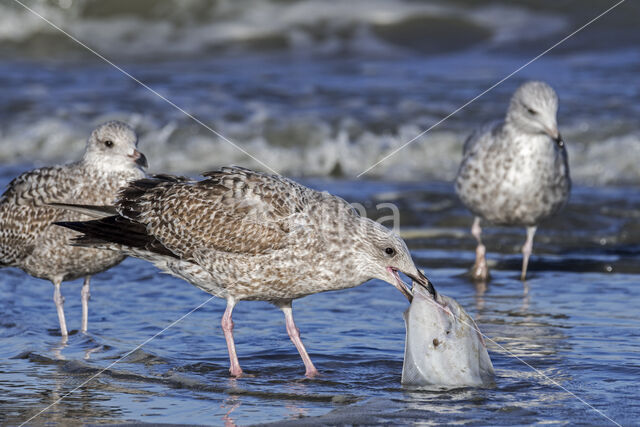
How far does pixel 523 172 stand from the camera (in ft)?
26.8

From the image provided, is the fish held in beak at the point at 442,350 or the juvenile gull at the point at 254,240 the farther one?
the juvenile gull at the point at 254,240

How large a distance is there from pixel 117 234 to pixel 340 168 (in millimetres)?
7217

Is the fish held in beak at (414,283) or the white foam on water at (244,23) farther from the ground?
the white foam on water at (244,23)

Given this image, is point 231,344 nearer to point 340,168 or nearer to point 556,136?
point 556,136

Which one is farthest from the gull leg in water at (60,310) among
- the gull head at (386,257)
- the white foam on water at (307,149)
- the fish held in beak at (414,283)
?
the white foam on water at (307,149)

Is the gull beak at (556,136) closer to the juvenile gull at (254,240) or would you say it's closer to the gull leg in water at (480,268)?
the gull leg in water at (480,268)

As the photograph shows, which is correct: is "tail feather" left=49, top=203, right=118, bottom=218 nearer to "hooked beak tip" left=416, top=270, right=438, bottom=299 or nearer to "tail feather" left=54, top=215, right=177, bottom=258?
"tail feather" left=54, top=215, right=177, bottom=258

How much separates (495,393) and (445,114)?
9.63 meters

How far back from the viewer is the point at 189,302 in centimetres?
729

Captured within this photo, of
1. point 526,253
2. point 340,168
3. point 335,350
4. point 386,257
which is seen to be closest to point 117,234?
point 335,350

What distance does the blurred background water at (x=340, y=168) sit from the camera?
17.1 ft

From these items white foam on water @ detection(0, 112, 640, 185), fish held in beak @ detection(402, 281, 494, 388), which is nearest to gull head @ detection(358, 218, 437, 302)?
fish held in beak @ detection(402, 281, 494, 388)

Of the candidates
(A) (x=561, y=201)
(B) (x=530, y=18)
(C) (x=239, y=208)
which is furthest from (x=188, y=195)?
(B) (x=530, y=18)

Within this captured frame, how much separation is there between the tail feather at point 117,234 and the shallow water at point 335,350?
65 centimetres
